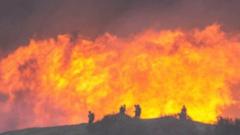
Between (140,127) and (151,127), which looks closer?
(151,127)

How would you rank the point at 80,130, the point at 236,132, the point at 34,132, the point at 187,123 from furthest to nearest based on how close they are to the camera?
the point at 34,132 → the point at 80,130 → the point at 187,123 → the point at 236,132

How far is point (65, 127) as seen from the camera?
10394 centimetres

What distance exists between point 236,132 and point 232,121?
2682mm

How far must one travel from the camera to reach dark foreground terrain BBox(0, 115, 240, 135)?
87500 mm

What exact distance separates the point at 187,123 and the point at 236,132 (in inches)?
338

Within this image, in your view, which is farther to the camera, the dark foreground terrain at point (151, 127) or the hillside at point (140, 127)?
the hillside at point (140, 127)

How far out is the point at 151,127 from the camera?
9106 cm

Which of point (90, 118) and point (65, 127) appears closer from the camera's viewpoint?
point (90, 118)

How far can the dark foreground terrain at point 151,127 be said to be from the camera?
87500 millimetres

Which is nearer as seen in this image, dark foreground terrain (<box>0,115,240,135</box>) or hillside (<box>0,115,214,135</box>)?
dark foreground terrain (<box>0,115,240,135</box>)

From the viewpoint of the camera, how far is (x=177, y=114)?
315ft

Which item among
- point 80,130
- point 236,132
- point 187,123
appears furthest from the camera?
point 80,130

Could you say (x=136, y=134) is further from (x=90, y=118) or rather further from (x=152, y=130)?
(x=90, y=118)

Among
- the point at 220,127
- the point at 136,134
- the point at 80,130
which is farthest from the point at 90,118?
the point at 220,127
